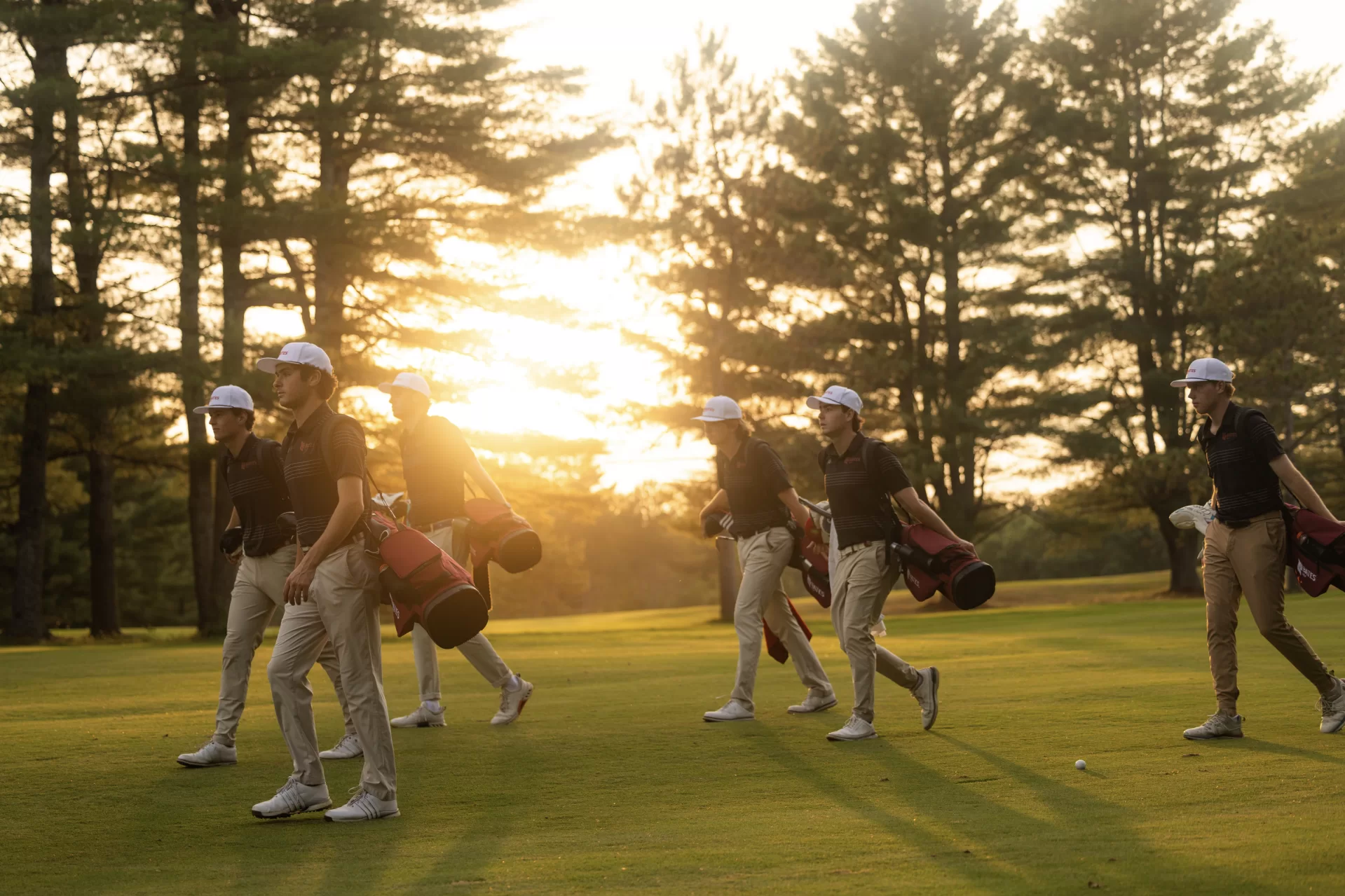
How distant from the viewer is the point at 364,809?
687cm

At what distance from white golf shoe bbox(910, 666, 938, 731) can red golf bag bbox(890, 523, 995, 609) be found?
970mm

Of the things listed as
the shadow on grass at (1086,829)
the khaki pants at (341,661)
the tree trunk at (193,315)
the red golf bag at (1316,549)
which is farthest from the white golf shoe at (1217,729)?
the tree trunk at (193,315)

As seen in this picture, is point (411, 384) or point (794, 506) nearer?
point (411, 384)

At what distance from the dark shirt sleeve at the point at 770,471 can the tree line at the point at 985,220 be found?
29046mm

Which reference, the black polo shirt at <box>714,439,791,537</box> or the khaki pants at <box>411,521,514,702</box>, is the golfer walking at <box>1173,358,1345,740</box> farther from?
the khaki pants at <box>411,521,514,702</box>

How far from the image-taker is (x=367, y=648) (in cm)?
675

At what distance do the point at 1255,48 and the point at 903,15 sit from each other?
10.4 m

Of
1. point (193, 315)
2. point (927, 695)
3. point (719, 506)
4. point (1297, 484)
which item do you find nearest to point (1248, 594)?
point (1297, 484)

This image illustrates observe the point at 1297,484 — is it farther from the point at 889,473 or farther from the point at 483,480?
the point at 483,480

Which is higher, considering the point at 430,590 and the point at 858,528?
the point at 858,528

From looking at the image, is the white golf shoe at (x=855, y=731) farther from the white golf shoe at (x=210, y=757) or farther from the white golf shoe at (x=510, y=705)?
the white golf shoe at (x=210, y=757)

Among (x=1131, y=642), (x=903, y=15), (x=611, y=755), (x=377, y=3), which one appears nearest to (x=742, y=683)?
(x=611, y=755)

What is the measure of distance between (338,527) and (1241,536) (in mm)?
5307

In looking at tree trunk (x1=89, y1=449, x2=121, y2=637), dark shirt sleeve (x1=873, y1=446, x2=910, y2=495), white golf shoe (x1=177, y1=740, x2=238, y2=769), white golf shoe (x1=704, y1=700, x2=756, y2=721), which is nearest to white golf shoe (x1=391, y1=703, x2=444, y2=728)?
white golf shoe (x1=177, y1=740, x2=238, y2=769)
